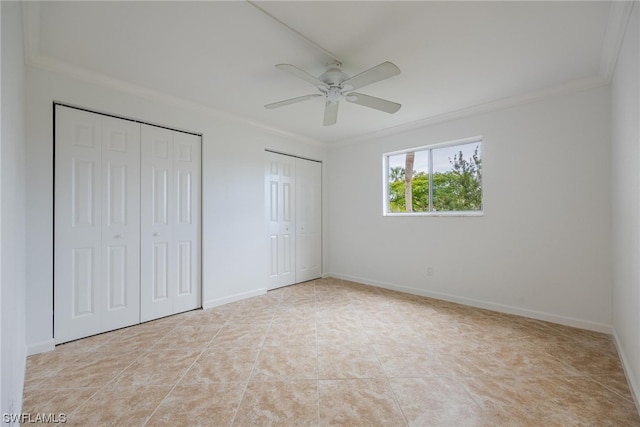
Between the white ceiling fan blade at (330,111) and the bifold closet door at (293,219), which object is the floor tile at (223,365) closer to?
the bifold closet door at (293,219)

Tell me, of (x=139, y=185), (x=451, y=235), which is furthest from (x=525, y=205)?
(x=139, y=185)

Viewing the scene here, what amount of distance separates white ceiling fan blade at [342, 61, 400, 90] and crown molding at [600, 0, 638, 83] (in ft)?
4.58

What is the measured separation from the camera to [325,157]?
5.31 meters

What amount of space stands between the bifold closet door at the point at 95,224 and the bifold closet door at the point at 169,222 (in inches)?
3.7

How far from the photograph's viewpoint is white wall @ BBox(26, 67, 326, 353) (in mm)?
2383

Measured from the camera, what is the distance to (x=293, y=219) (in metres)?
4.79

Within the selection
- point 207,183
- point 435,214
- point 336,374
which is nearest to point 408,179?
point 435,214

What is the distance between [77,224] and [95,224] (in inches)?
5.3

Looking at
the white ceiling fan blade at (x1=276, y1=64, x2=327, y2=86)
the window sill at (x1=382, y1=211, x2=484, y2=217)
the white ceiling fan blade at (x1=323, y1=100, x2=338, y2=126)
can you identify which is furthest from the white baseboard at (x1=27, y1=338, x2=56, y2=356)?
the window sill at (x1=382, y1=211, x2=484, y2=217)

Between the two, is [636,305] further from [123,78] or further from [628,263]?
[123,78]

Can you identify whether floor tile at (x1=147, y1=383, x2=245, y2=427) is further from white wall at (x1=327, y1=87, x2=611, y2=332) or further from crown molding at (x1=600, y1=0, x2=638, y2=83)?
crown molding at (x1=600, y1=0, x2=638, y2=83)

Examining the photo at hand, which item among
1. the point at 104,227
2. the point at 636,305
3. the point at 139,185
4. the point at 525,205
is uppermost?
the point at 139,185

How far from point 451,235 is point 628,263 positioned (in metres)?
1.86

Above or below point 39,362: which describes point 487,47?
above
